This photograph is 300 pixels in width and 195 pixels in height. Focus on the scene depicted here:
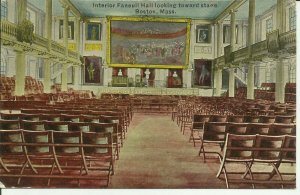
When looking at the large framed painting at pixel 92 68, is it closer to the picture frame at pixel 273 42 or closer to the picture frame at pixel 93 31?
the picture frame at pixel 93 31

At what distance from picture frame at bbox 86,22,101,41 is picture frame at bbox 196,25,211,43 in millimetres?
7067

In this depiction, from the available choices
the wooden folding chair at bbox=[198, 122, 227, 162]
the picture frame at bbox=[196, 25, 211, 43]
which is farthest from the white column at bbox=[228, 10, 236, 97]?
the wooden folding chair at bbox=[198, 122, 227, 162]

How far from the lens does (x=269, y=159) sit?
4.77 m

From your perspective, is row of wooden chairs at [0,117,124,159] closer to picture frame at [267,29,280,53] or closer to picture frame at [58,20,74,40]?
picture frame at [267,29,280,53]

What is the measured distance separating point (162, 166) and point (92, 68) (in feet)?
65.7

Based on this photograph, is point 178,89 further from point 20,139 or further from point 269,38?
point 20,139

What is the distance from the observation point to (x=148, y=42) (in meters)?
22.4

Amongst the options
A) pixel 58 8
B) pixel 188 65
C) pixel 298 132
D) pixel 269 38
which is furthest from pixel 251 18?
pixel 298 132

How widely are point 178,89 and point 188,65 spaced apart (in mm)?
1807

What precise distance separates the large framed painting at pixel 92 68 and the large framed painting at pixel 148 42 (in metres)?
2.20

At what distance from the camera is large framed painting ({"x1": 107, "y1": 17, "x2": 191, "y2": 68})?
2097 centimetres

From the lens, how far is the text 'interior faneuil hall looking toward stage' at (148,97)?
476 cm

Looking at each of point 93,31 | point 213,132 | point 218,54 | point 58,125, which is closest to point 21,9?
point 58,125

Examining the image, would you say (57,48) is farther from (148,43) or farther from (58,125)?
(58,125)
